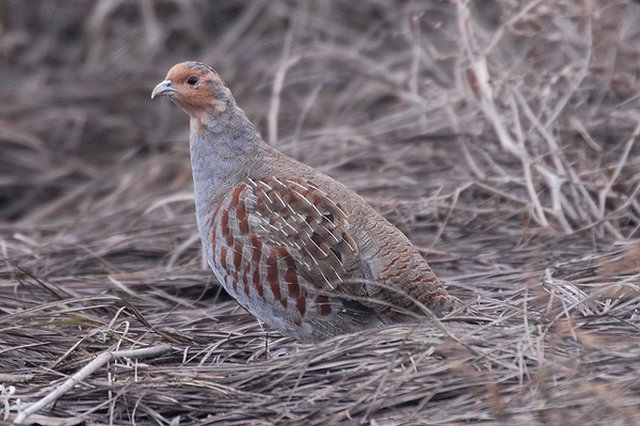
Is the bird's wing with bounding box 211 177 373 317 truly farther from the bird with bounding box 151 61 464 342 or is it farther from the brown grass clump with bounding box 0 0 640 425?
the brown grass clump with bounding box 0 0 640 425

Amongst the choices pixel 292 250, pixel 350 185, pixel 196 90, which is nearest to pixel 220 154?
pixel 196 90

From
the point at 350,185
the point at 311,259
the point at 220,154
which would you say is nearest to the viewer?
the point at 311,259

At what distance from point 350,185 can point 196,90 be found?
2000 millimetres

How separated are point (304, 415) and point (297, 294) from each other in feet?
2.66

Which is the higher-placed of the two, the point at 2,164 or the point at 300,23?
the point at 300,23

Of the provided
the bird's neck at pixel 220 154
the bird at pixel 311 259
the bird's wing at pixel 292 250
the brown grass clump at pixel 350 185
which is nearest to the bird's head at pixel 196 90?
the bird's neck at pixel 220 154

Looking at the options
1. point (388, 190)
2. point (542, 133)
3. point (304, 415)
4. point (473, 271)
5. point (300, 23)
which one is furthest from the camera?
point (300, 23)

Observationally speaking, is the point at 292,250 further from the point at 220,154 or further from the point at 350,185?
the point at 350,185

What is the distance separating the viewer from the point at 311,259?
4.82 meters

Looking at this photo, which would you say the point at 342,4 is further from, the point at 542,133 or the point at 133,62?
the point at 542,133

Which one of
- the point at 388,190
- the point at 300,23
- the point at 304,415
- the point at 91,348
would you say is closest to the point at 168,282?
the point at 91,348

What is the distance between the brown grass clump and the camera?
4203 millimetres

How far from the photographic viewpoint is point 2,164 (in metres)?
9.18

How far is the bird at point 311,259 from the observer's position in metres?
4.81
